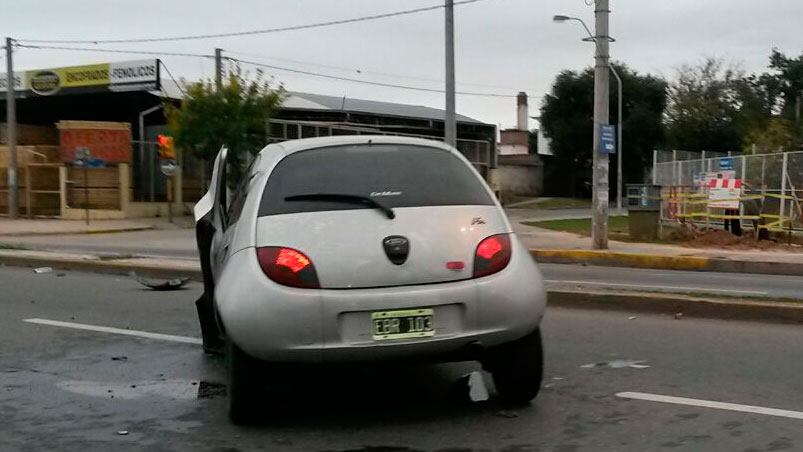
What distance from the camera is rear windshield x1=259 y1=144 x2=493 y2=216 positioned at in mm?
4840

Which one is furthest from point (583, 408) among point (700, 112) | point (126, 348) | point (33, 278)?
point (700, 112)

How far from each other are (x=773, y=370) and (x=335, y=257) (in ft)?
10.6

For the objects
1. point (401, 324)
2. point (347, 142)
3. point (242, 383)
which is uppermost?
point (347, 142)

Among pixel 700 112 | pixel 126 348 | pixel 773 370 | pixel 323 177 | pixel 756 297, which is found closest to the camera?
pixel 323 177

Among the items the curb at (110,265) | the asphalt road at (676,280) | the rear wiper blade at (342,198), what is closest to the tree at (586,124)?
the asphalt road at (676,280)

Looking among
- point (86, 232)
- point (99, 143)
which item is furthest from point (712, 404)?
point (99, 143)

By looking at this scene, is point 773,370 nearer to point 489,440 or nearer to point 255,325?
point 489,440

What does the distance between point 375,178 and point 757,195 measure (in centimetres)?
1951

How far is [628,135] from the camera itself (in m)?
58.1

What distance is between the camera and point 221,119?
2864cm

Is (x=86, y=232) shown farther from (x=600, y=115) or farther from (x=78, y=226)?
(x=600, y=115)

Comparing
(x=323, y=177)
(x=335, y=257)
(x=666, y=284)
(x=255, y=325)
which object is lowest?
(x=666, y=284)

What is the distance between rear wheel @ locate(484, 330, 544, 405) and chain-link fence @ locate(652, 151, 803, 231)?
56.1 feet

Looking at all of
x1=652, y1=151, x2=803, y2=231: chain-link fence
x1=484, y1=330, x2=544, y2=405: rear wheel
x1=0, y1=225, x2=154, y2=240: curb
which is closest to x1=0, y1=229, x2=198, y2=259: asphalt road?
x1=0, y1=225, x2=154, y2=240: curb
